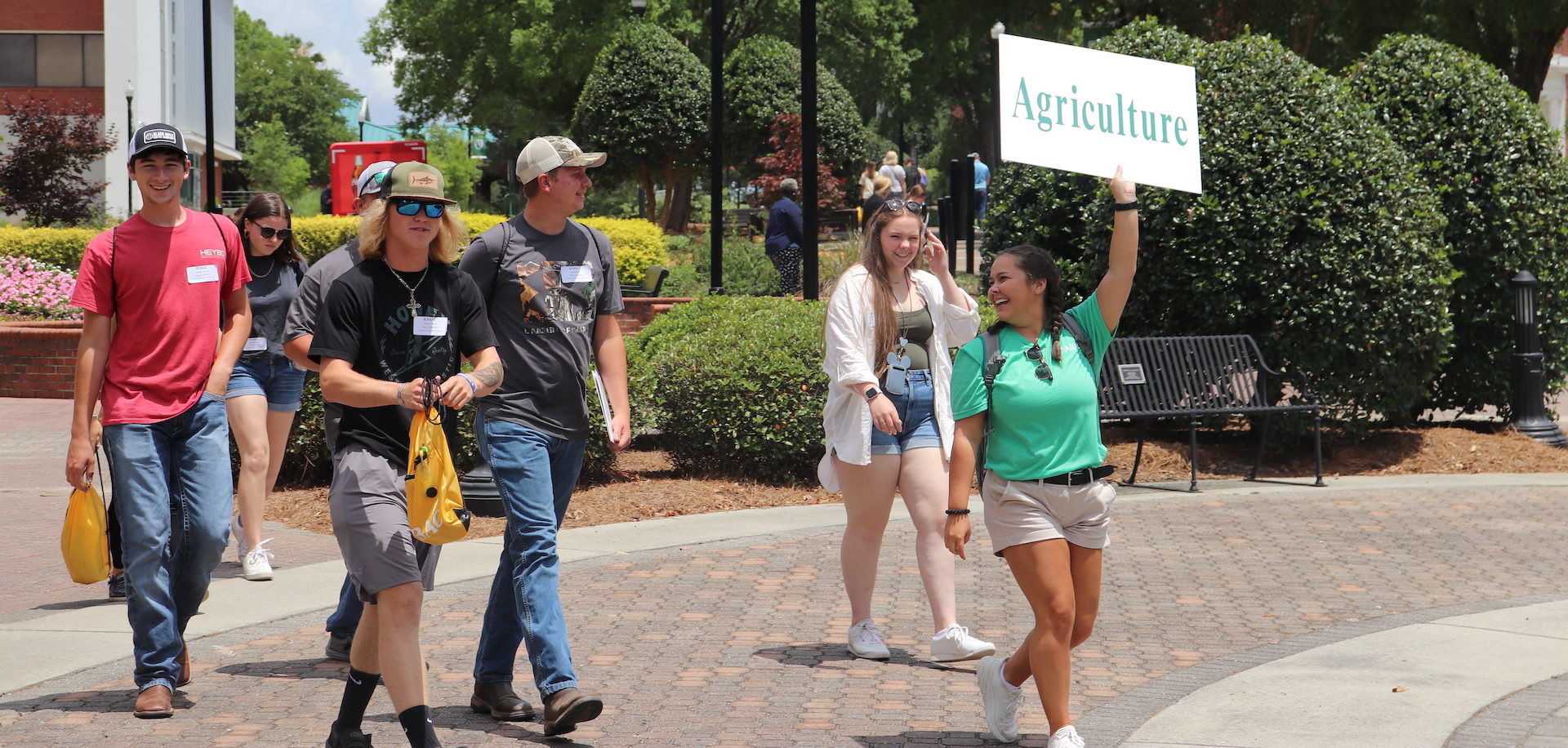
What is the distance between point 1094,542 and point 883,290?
156 centimetres

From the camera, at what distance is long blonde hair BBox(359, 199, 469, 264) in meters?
4.41

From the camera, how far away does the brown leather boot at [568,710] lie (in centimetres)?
461

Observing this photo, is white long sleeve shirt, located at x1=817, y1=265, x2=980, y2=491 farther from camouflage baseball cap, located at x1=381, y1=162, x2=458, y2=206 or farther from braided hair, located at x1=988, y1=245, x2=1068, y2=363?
camouflage baseball cap, located at x1=381, y1=162, x2=458, y2=206

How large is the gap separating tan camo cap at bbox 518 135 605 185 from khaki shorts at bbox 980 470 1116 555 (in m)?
1.73

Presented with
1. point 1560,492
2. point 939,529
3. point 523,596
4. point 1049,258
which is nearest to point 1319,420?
point 1560,492

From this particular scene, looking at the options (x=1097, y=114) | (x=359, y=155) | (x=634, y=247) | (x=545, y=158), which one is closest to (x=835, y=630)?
(x=1097, y=114)

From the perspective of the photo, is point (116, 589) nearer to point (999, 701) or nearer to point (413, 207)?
point (413, 207)

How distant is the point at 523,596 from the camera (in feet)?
15.6

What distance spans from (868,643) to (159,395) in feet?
9.09

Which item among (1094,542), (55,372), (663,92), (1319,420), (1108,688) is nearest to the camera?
→ (1094,542)

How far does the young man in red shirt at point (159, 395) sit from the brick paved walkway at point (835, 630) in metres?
0.39

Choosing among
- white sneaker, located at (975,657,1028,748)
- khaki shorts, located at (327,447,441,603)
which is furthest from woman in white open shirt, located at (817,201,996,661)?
khaki shorts, located at (327,447,441,603)

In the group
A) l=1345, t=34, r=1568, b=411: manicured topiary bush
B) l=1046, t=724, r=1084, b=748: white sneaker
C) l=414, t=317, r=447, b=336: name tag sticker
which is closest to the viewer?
l=414, t=317, r=447, b=336: name tag sticker

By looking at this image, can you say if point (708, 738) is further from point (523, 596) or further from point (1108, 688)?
point (1108, 688)
